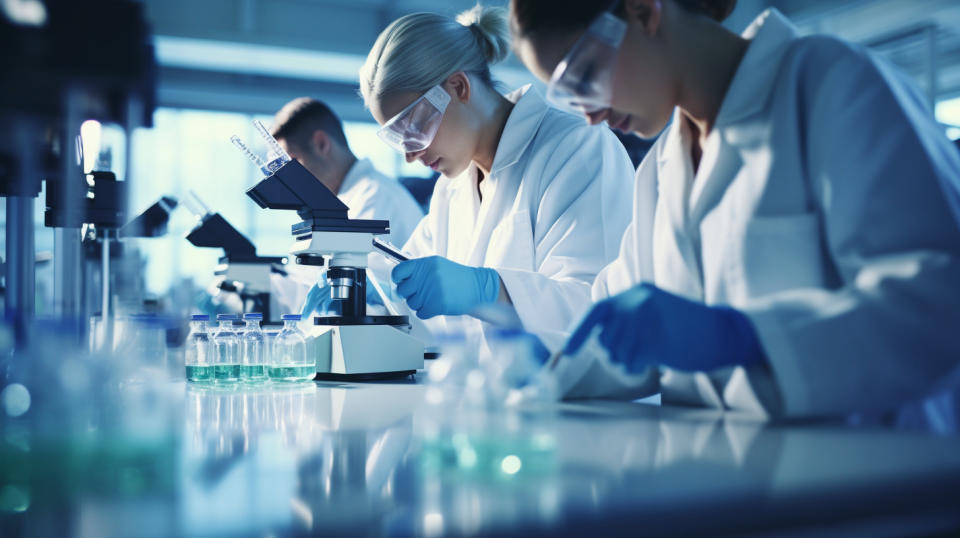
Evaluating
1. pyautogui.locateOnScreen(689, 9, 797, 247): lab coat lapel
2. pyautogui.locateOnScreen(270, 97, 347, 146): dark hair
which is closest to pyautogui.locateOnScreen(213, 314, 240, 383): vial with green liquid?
pyautogui.locateOnScreen(689, 9, 797, 247): lab coat lapel

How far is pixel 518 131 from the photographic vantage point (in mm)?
2537

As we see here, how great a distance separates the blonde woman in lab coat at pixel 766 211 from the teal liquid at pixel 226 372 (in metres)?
0.88

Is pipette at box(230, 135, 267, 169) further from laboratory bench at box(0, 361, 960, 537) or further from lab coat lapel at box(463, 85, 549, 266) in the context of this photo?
laboratory bench at box(0, 361, 960, 537)

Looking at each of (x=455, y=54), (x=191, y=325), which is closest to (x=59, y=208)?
(x=191, y=325)

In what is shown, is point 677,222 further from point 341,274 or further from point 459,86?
point 459,86

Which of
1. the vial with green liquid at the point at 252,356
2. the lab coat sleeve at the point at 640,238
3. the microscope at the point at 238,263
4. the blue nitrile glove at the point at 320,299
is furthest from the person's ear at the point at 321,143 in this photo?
the lab coat sleeve at the point at 640,238

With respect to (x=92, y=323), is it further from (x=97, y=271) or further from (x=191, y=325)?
(x=191, y=325)

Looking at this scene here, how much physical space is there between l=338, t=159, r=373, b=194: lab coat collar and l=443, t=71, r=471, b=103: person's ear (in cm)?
183

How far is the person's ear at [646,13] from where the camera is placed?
137cm

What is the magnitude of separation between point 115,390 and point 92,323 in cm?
53

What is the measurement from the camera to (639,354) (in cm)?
120

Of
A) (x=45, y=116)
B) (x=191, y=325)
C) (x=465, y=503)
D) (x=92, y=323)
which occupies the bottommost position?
(x=191, y=325)

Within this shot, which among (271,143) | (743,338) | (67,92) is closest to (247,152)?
(271,143)

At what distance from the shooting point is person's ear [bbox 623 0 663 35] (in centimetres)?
137
